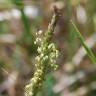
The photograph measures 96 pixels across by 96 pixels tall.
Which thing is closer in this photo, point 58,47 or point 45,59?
point 45,59

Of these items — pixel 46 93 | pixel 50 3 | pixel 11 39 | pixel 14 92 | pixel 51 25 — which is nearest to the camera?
pixel 51 25

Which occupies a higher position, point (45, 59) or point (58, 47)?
point (58, 47)

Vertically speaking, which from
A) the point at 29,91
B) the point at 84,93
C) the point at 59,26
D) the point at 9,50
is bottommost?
the point at 29,91

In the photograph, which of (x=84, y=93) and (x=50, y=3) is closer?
(x=84, y=93)

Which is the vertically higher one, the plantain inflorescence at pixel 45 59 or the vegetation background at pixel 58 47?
the vegetation background at pixel 58 47

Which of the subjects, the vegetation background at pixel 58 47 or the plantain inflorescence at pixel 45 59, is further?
the vegetation background at pixel 58 47

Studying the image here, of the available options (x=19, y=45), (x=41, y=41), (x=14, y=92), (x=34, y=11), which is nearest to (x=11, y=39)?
(x=19, y=45)

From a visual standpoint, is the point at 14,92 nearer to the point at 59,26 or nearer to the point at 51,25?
the point at 59,26

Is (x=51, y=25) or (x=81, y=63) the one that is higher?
(x=81, y=63)
